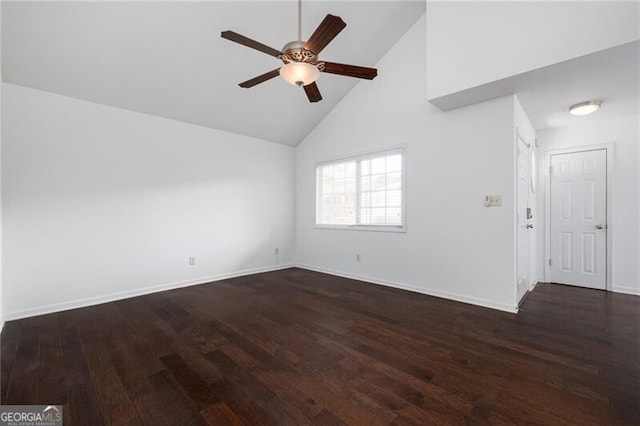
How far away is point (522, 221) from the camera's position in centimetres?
343

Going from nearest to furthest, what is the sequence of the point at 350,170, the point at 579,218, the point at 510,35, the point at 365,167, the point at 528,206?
the point at 510,35, the point at 528,206, the point at 579,218, the point at 365,167, the point at 350,170

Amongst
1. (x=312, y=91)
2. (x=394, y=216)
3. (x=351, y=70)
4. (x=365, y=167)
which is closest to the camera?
(x=351, y=70)

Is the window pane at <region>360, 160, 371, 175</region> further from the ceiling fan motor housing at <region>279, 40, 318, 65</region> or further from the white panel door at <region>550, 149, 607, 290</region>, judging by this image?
the white panel door at <region>550, 149, 607, 290</region>

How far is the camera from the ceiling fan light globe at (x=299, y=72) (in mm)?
2250

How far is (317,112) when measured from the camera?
505 centimetres

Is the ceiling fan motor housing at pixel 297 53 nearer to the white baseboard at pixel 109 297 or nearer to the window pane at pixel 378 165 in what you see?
the window pane at pixel 378 165

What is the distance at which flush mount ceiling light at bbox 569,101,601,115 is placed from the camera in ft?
10.6

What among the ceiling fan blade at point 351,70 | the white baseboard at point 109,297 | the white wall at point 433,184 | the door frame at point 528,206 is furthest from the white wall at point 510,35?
the white baseboard at point 109,297

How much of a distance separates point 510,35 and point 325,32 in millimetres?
1965

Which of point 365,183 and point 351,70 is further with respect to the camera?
point 365,183

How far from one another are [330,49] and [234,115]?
6.00 ft

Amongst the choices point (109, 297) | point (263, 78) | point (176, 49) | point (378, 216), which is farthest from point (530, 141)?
point (109, 297)

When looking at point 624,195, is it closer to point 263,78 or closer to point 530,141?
point 530,141

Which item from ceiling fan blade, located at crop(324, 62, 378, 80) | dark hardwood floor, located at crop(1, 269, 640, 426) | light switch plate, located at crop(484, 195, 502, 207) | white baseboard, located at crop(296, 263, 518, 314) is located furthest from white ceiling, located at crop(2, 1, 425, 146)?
white baseboard, located at crop(296, 263, 518, 314)
